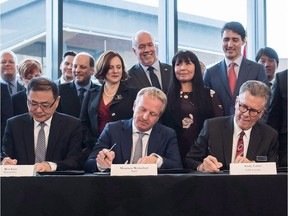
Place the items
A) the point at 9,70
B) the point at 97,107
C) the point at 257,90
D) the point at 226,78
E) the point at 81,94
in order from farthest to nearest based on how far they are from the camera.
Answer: the point at 9,70 → the point at 81,94 → the point at 226,78 → the point at 97,107 → the point at 257,90

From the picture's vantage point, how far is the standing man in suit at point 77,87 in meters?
3.47

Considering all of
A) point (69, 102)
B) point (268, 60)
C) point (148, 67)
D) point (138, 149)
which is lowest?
point (138, 149)

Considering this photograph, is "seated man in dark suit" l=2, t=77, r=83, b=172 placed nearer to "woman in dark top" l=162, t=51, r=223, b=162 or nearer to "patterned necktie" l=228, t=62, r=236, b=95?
"woman in dark top" l=162, t=51, r=223, b=162

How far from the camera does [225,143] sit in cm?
247

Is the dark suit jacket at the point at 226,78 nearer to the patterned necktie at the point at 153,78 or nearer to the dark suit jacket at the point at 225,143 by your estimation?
the patterned necktie at the point at 153,78

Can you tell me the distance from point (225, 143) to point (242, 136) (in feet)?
0.36

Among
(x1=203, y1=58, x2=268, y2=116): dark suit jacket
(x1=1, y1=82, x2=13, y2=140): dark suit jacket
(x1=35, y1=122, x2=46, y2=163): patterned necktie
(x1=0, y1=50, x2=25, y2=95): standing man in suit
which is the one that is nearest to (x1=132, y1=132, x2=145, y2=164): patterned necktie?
(x1=35, y1=122, x2=46, y2=163): patterned necktie

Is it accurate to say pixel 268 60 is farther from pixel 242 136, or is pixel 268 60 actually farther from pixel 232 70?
pixel 242 136

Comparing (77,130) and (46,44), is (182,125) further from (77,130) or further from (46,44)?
(46,44)

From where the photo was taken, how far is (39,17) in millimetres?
5812

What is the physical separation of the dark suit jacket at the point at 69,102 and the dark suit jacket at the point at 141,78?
0.45 metres

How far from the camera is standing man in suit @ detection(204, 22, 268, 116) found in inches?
128

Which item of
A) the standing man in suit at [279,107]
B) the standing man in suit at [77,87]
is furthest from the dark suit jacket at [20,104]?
the standing man in suit at [279,107]

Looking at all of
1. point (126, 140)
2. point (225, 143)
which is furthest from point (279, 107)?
point (126, 140)
